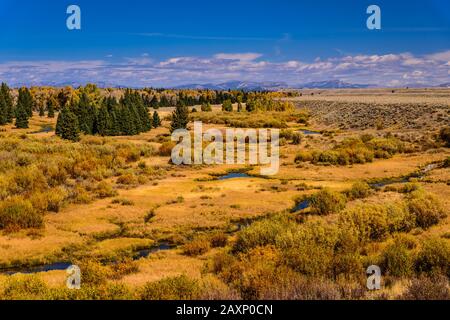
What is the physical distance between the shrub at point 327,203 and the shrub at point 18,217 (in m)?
17.5

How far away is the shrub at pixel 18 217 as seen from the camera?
25500 millimetres

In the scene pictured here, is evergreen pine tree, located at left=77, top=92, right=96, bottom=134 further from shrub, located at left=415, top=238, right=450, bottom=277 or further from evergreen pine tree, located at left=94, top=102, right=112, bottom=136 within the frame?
shrub, located at left=415, top=238, right=450, bottom=277

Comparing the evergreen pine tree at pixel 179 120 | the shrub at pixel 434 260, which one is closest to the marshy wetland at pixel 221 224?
the shrub at pixel 434 260

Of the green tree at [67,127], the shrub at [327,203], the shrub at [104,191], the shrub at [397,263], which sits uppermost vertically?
the green tree at [67,127]

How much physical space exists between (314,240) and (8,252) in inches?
608

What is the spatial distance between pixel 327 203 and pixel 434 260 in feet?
42.9

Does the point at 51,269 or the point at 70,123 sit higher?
the point at 70,123

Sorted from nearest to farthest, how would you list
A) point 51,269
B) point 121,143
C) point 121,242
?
point 51,269 → point 121,242 → point 121,143

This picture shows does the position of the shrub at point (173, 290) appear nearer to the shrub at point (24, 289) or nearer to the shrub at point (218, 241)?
the shrub at point (24, 289)

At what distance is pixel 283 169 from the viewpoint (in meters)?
49.2

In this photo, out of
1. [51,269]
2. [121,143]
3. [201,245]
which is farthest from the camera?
[121,143]

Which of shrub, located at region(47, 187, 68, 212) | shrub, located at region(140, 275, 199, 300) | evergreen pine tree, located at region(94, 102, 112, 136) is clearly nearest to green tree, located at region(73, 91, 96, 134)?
evergreen pine tree, located at region(94, 102, 112, 136)

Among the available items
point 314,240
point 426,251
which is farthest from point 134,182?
point 426,251

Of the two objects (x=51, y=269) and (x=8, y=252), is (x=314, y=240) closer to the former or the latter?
(x=51, y=269)
